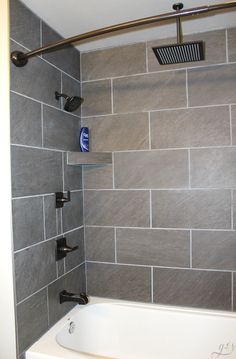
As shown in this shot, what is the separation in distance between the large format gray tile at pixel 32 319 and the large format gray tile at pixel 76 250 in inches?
11.1

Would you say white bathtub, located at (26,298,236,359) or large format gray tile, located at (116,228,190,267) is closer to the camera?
white bathtub, located at (26,298,236,359)

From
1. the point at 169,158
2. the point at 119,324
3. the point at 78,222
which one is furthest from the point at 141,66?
the point at 119,324

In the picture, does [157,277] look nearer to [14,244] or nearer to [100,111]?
[14,244]

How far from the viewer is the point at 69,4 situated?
4.75 feet

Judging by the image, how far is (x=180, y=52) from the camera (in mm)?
1295

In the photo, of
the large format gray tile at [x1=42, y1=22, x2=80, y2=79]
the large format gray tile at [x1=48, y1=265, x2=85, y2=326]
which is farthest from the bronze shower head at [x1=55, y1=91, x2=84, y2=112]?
the large format gray tile at [x1=48, y1=265, x2=85, y2=326]

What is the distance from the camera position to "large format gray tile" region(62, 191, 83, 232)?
1.77 m

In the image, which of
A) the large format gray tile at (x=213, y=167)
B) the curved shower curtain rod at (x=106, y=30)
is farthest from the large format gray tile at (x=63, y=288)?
the curved shower curtain rod at (x=106, y=30)

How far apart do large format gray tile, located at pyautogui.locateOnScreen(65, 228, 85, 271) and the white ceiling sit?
130 cm

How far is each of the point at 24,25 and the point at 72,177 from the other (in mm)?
920

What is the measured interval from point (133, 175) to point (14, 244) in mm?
893

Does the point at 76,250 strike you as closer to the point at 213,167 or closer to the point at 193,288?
the point at 193,288

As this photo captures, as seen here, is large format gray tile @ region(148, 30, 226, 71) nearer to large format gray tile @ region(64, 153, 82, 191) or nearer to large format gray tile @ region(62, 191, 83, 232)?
large format gray tile @ region(64, 153, 82, 191)

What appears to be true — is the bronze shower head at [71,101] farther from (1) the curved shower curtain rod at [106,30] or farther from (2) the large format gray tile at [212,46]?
(2) the large format gray tile at [212,46]
